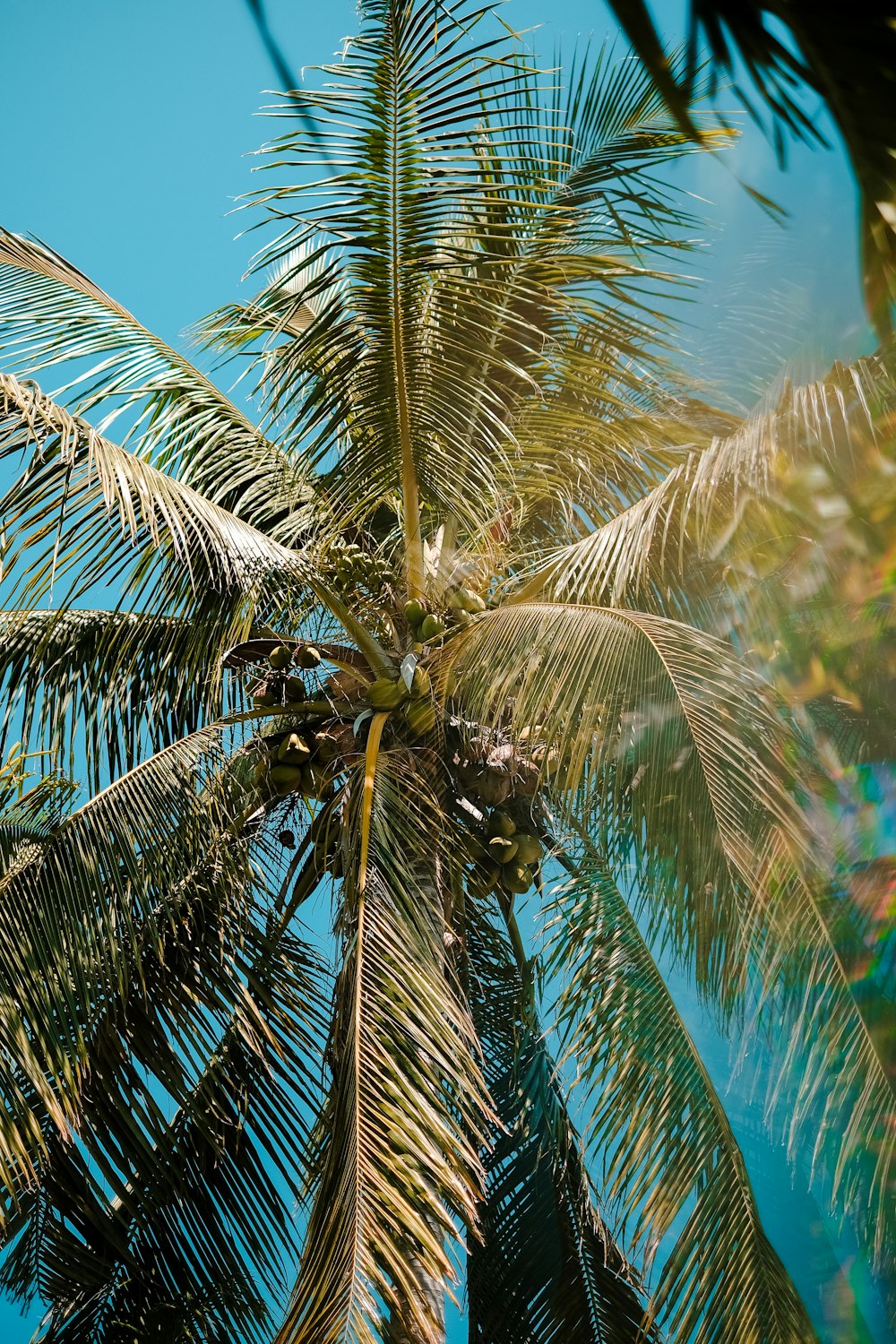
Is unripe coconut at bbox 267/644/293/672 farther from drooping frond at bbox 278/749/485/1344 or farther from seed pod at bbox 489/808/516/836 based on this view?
seed pod at bbox 489/808/516/836

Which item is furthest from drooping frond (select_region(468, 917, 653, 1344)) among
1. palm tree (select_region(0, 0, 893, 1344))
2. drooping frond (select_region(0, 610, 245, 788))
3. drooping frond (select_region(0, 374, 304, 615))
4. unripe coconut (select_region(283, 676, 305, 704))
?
drooping frond (select_region(0, 374, 304, 615))

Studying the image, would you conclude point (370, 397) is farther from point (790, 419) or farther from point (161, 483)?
point (790, 419)

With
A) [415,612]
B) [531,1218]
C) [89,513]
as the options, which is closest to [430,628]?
[415,612]

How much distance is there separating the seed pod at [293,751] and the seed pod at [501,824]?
598mm

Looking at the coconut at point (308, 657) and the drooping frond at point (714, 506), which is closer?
the drooping frond at point (714, 506)

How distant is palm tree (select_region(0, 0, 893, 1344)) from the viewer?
2.65 m

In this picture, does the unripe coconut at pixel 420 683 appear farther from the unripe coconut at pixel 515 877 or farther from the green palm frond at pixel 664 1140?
the green palm frond at pixel 664 1140

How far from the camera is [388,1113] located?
2.43 metres

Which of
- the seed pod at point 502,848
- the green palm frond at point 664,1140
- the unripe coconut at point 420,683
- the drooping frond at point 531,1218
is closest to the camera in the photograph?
the green palm frond at point 664,1140

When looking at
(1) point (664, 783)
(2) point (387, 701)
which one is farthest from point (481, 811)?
(1) point (664, 783)

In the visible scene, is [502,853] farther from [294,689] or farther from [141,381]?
[141,381]

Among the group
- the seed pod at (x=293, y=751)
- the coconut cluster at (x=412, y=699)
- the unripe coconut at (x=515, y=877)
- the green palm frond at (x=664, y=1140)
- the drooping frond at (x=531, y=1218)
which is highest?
the coconut cluster at (x=412, y=699)

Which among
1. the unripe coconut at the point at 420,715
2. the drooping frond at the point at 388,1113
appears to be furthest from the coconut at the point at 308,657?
the drooping frond at the point at 388,1113

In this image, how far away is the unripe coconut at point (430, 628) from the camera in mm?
3354
